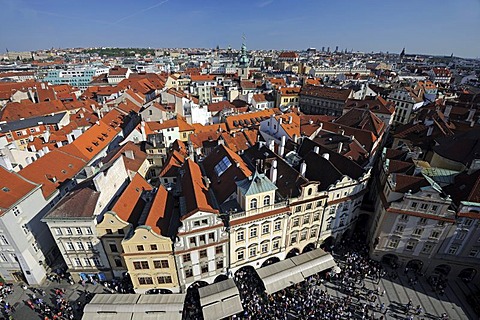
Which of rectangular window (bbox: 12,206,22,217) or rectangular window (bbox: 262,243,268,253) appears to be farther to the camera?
rectangular window (bbox: 262,243,268,253)

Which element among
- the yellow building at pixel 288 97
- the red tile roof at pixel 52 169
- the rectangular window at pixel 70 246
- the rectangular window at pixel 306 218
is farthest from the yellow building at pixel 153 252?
the yellow building at pixel 288 97

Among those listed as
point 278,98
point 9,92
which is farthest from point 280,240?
point 9,92

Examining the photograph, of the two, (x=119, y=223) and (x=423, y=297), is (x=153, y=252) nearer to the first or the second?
(x=119, y=223)

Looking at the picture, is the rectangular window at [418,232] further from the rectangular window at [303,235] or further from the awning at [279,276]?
the awning at [279,276]

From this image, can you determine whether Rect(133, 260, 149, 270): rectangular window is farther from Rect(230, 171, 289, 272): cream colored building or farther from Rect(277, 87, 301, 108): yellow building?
Rect(277, 87, 301, 108): yellow building

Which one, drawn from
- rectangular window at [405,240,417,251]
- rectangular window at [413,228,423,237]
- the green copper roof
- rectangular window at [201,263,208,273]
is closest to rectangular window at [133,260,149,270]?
rectangular window at [201,263,208,273]

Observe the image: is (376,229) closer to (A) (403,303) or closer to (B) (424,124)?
(A) (403,303)
